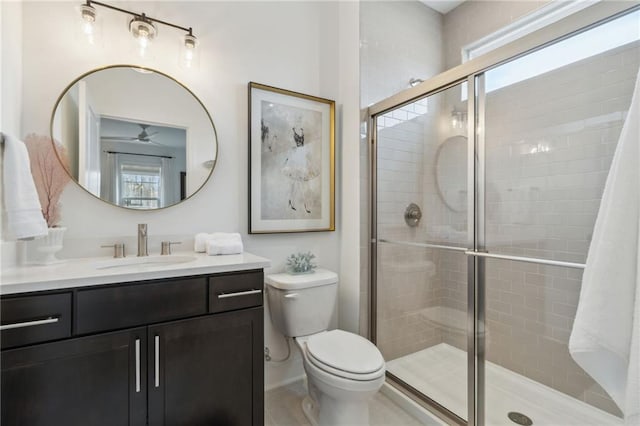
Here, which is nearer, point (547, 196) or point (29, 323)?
point (29, 323)

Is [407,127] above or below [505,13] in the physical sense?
below

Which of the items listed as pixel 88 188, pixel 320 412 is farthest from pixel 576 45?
pixel 88 188

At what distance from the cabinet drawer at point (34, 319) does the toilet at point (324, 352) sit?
0.94 meters

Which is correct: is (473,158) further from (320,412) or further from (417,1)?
(417,1)

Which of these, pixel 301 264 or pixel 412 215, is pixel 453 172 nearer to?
pixel 412 215

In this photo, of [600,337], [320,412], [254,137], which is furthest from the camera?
[254,137]

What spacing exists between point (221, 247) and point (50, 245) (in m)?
0.69

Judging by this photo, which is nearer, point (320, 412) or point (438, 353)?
point (320, 412)

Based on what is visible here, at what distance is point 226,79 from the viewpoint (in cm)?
178

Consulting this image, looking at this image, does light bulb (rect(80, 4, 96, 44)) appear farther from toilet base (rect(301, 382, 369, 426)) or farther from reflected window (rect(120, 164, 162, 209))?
toilet base (rect(301, 382, 369, 426))

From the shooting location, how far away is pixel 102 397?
1.06 metres

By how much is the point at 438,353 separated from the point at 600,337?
1.51 m

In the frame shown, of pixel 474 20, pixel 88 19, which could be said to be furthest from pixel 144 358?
pixel 474 20

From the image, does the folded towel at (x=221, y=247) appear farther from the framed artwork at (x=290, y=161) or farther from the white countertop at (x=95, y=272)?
the framed artwork at (x=290, y=161)
